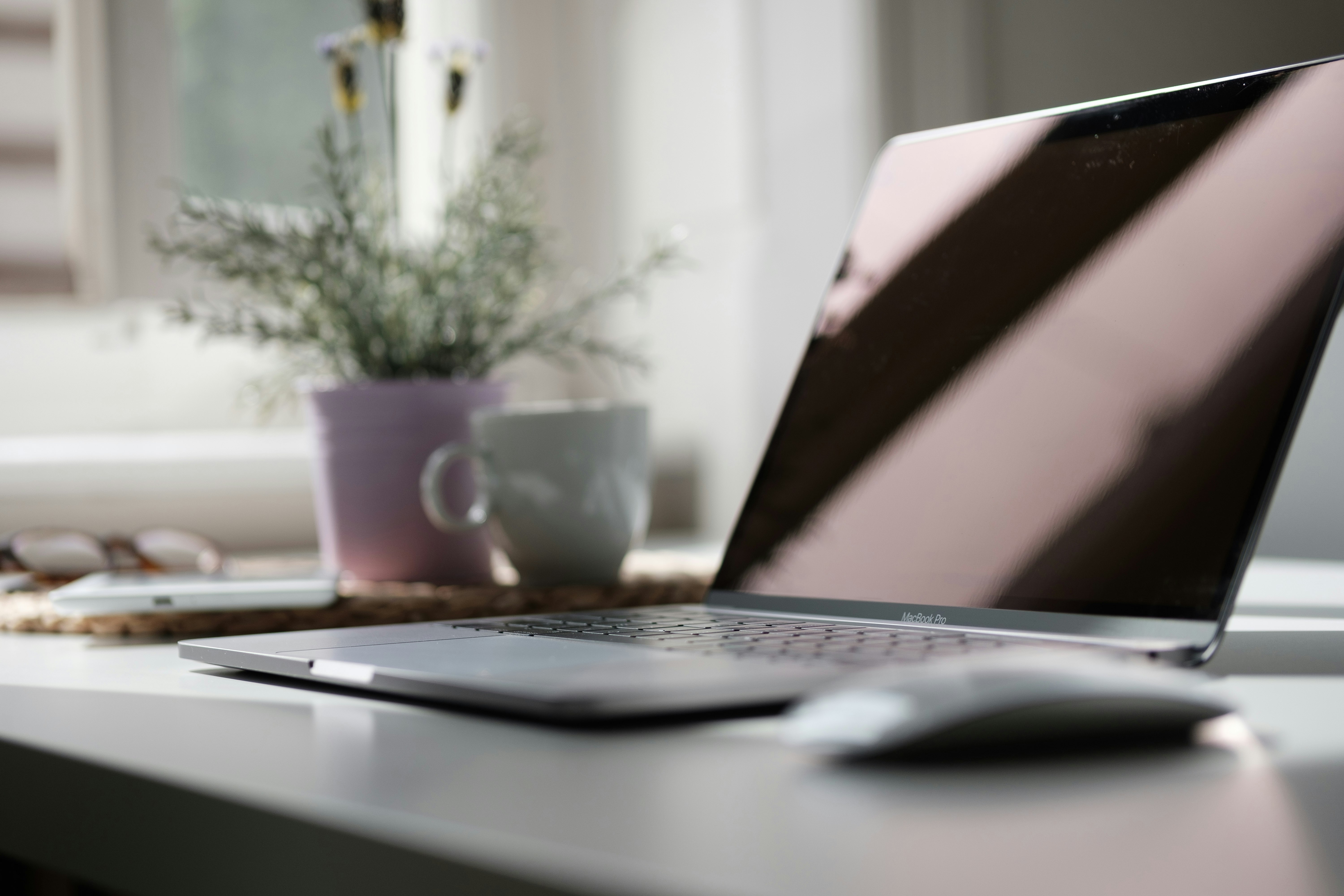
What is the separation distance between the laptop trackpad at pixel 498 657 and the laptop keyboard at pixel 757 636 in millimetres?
16

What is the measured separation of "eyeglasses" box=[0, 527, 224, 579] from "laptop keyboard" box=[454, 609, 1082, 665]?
1.67 ft

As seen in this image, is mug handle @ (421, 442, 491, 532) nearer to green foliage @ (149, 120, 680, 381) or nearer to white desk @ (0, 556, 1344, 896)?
green foliage @ (149, 120, 680, 381)

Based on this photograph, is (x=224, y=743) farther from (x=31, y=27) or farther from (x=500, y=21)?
(x=500, y=21)

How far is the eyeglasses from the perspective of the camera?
38.2 inches

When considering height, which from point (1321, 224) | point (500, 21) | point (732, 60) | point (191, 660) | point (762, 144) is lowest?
point (191, 660)

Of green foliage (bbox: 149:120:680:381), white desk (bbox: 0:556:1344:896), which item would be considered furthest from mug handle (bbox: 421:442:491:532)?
white desk (bbox: 0:556:1344:896)

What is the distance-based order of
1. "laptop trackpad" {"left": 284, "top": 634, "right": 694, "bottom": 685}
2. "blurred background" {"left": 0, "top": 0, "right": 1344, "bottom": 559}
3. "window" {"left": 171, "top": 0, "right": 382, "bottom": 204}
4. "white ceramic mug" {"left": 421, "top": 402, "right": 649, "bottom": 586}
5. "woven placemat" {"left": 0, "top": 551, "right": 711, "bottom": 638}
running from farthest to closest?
"window" {"left": 171, "top": 0, "right": 382, "bottom": 204}, "blurred background" {"left": 0, "top": 0, "right": 1344, "bottom": 559}, "white ceramic mug" {"left": 421, "top": 402, "right": 649, "bottom": 586}, "woven placemat" {"left": 0, "top": 551, "right": 711, "bottom": 638}, "laptop trackpad" {"left": 284, "top": 634, "right": 694, "bottom": 685}

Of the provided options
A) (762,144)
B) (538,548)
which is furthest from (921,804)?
(762,144)

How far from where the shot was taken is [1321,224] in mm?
501

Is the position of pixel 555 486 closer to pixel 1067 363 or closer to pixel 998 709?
pixel 1067 363

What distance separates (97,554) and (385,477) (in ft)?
0.80

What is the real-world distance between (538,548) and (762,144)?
2.55 ft

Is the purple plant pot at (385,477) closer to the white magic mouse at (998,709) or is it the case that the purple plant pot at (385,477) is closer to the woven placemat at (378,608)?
the woven placemat at (378,608)

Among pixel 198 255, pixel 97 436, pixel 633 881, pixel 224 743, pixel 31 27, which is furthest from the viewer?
pixel 97 436
